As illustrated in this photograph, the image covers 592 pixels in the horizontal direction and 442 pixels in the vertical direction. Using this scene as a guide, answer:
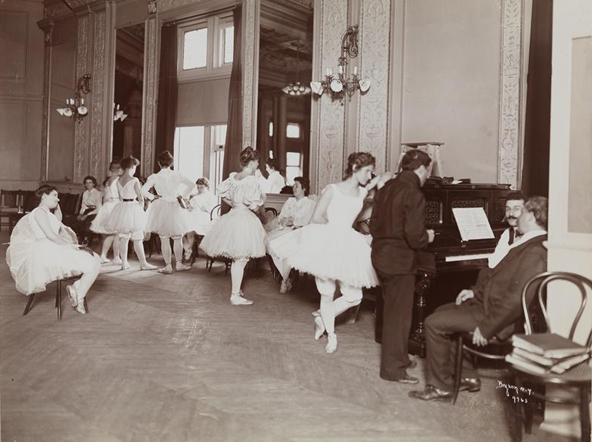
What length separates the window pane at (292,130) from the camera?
8.03m

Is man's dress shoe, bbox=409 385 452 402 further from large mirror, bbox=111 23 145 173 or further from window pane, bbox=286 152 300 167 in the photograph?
large mirror, bbox=111 23 145 173

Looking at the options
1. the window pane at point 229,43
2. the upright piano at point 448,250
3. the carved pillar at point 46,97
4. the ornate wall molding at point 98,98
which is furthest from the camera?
the carved pillar at point 46,97

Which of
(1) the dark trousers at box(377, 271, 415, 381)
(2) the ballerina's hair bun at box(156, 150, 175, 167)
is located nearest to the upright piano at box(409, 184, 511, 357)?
(1) the dark trousers at box(377, 271, 415, 381)

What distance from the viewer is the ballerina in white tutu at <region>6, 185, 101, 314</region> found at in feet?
16.2

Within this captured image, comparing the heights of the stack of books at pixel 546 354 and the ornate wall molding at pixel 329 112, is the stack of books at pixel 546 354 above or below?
below

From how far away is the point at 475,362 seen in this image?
3971mm

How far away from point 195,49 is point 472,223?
280 inches

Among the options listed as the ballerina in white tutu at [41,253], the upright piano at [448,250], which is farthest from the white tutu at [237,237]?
the upright piano at [448,250]

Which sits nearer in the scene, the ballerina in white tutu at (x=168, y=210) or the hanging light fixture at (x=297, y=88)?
the ballerina in white tutu at (x=168, y=210)

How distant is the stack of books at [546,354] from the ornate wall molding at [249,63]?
6.63 metres

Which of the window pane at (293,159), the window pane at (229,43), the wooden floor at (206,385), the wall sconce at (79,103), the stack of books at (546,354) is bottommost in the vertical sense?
the wooden floor at (206,385)

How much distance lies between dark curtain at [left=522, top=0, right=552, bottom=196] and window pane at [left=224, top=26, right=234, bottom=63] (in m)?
5.29

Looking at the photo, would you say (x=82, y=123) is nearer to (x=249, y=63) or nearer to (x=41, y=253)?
(x=249, y=63)

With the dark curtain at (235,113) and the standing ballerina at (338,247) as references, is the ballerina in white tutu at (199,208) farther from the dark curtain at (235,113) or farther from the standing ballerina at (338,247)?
the standing ballerina at (338,247)
